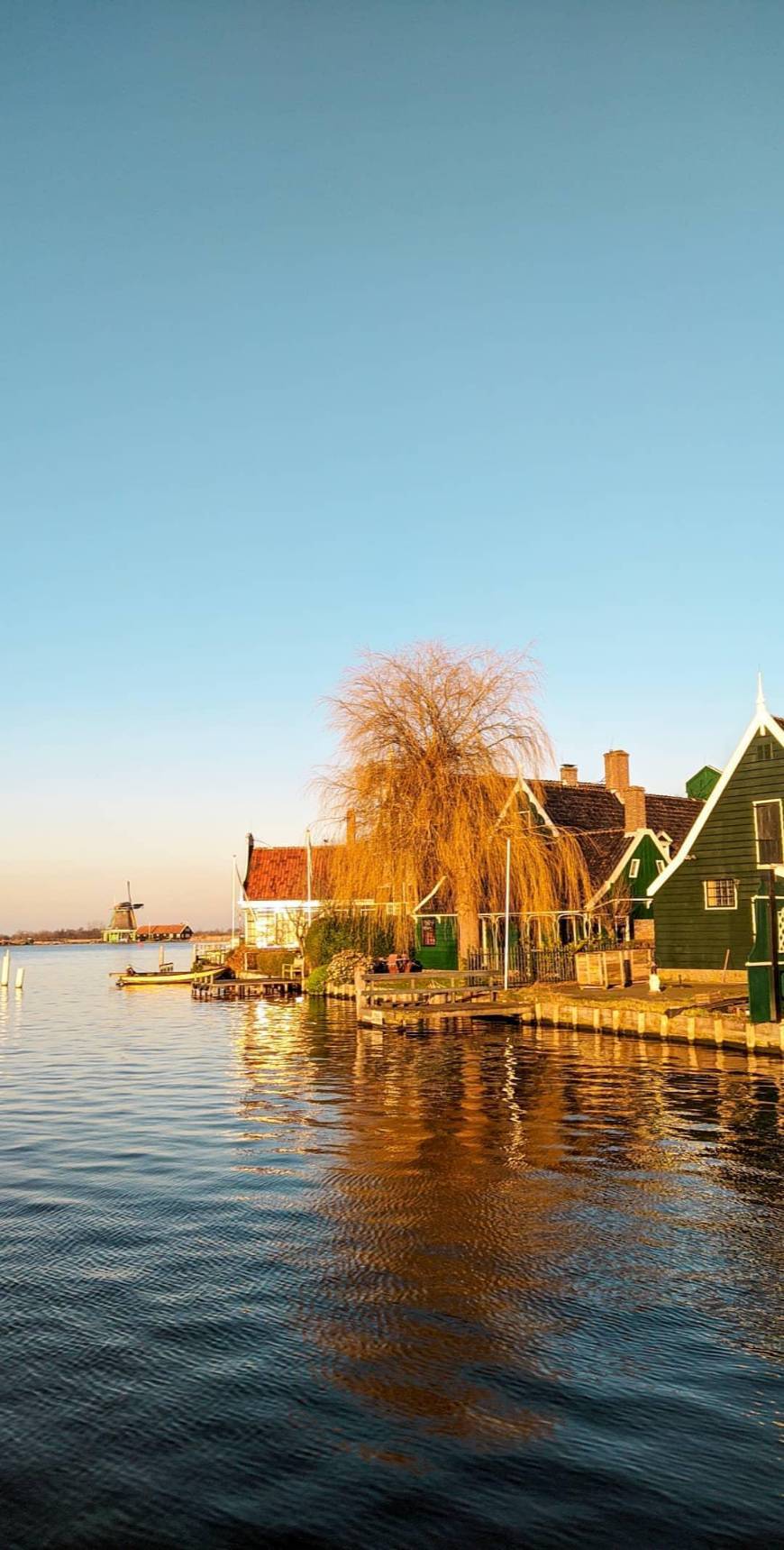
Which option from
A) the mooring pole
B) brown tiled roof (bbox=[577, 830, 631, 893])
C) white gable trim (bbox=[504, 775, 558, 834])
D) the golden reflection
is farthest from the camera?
brown tiled roof (bbox=[577, 830, 631, 893])

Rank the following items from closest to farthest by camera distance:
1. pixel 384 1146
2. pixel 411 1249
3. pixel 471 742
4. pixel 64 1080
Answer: pixel 411 1249 → pixel 384 1146 → pixel 64 1080 → pixel 471 742

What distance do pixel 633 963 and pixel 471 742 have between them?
10.5 m

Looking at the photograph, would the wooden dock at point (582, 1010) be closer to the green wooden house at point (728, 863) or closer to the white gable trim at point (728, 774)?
the green wooden house at point (728, 863)

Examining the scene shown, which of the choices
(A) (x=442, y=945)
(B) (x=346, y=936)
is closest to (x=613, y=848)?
(A) (x=442, y=945)

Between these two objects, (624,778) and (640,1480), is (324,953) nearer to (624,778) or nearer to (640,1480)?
(624,778)

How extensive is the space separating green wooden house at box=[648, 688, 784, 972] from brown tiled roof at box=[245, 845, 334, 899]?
131 feet

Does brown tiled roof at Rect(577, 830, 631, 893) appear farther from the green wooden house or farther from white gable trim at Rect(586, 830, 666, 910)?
the green wooden house

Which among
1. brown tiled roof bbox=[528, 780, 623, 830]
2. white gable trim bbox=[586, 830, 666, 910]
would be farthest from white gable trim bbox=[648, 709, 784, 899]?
brown tiled roof bbox=[528, 780, 623, 830]

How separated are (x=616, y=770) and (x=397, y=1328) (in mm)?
48059

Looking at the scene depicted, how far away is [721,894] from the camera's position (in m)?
35.4

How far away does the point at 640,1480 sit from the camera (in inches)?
294

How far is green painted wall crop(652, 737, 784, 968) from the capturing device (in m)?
33.7

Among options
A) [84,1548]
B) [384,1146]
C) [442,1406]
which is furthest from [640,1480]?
[384,1146]

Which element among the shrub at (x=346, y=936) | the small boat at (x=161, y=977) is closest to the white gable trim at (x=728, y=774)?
the shrub at (x=346, y=936)
